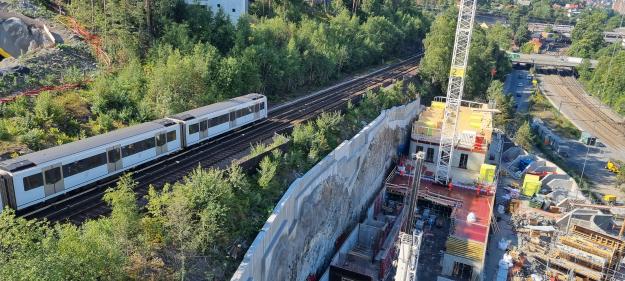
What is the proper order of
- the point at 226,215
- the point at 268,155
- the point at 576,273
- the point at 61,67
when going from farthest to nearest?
the point at 61,67
the point at 576,273
the point at 268,155
the point at 226,215

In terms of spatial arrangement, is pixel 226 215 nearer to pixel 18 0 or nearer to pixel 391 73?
pixel 18 0

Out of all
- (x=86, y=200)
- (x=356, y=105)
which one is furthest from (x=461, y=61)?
(x=86, y=200)

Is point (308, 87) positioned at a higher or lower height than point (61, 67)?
lower

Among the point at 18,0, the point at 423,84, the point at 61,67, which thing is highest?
the point at 18,0

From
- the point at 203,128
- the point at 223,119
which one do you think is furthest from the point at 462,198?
the point at 203,128

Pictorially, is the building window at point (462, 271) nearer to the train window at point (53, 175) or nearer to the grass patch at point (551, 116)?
the train window at point (53, 175)

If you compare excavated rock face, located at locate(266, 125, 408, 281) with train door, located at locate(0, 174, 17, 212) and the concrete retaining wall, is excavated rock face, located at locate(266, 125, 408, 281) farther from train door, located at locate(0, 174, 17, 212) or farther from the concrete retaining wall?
train door, located at locate(0, 174, 17, 212)

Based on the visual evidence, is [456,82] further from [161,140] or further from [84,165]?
[84,165]

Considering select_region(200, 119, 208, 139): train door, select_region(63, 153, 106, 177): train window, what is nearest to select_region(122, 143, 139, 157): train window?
select_region(63, 153, 106, 177): train window
